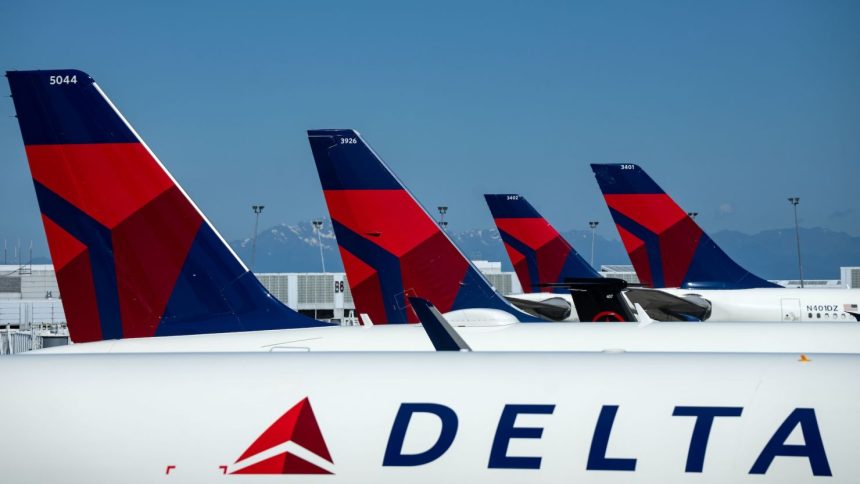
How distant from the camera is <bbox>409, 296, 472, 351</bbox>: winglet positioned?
11422mm

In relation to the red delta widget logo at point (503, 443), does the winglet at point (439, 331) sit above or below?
above

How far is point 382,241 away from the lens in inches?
1065

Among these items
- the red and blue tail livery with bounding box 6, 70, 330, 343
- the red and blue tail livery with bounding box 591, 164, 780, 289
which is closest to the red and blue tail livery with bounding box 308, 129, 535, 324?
the red and blue tail livery with bounding box 6, 70, 330, 343

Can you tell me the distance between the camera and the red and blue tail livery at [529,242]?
57.0 meters

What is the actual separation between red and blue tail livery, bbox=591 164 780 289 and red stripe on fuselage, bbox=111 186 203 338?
35.0 m

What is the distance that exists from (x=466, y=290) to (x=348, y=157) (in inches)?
188

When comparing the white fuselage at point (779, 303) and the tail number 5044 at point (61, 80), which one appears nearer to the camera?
the tail number 5044 at point (61, 80)

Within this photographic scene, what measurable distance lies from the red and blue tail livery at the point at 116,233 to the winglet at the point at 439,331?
757cm

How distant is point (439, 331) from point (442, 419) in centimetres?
342

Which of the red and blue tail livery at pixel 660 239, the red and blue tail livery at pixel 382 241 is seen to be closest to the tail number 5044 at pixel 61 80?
the red and blue tail livery at pixel 382 241

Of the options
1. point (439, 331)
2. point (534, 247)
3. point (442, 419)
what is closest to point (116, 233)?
point (439, 331)

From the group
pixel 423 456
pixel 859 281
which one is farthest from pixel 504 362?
pixel 859 281

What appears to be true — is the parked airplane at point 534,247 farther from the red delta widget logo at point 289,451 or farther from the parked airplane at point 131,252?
the red delta widget logo at point 289,451

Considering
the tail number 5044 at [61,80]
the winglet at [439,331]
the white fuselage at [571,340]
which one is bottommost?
the white fuselage at [571,340]
